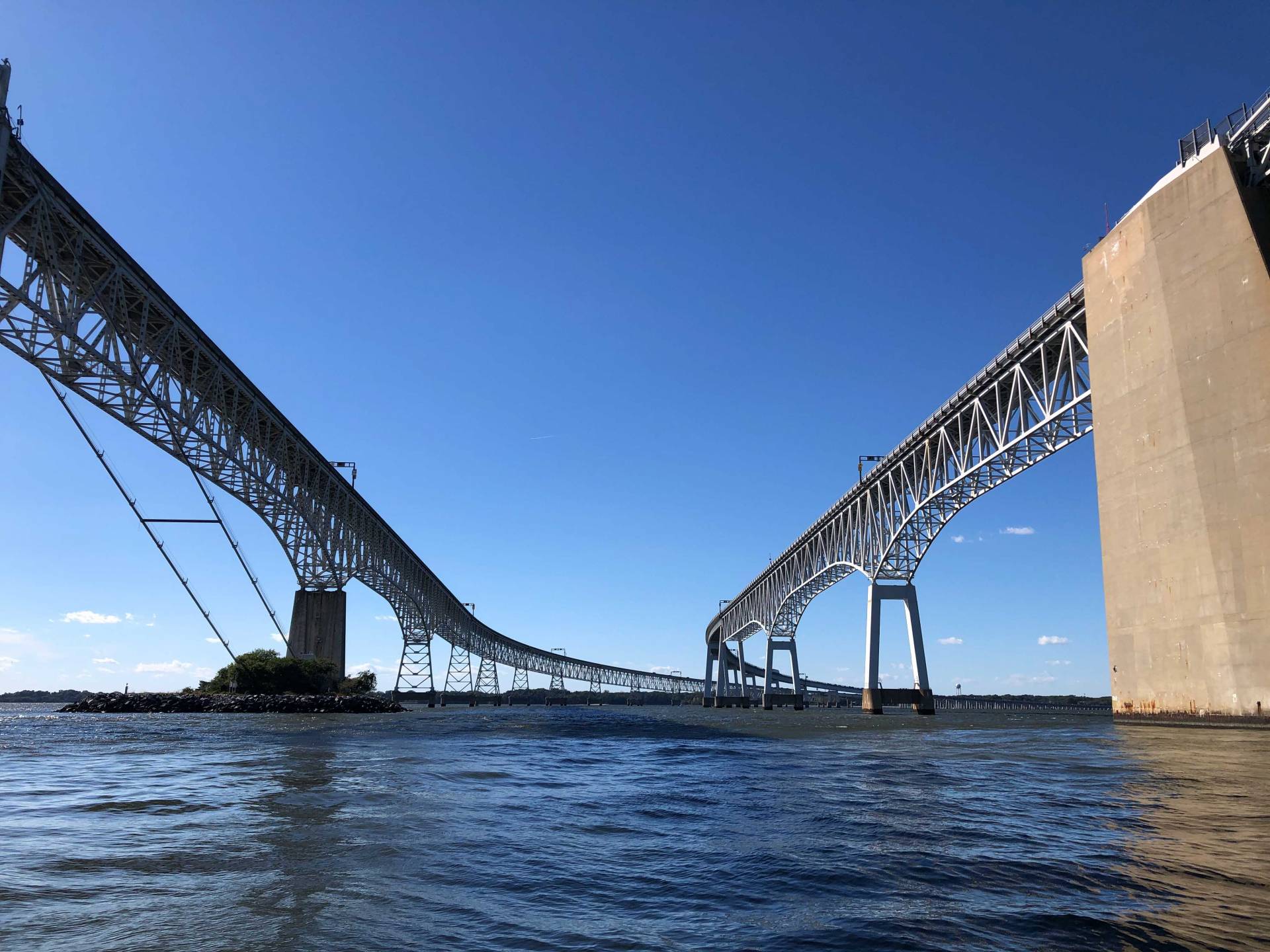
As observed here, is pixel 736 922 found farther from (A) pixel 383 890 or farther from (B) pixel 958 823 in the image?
(B) pixel 958 823

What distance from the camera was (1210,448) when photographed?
25.8 metres

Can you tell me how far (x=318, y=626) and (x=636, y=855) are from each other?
200 ft

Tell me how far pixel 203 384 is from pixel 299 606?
24188mm

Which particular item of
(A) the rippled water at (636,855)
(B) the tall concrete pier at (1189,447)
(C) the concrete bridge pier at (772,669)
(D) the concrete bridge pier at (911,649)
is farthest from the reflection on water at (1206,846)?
(C) the concrete bridge pier at (772,669)

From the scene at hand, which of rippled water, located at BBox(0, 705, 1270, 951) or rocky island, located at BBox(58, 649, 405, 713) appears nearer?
rippled water, located at BBox(0, 705, 1270, 951)

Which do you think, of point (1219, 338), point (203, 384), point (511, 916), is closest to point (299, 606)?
point (203, 384)

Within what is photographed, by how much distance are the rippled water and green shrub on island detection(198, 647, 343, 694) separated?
44547 millimetres

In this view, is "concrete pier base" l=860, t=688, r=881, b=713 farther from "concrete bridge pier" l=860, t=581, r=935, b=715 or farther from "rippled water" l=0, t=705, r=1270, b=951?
"rippled water" l=0, t=705, r=1270, b=951

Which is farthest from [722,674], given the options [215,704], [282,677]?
[215,704]

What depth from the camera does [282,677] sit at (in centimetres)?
5884

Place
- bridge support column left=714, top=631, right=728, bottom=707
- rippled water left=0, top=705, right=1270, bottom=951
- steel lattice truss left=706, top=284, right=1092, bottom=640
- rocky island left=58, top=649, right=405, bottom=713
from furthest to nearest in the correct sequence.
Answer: bridge support column left=714, top=631, right=728, bottom=707 → rocky island left=58, top=649, right=405, bottom=713 → steel lattice truss left=706, top=284, right=1092, bottom=640 → rippled water left=0, top=705, right=1270, bottom=951

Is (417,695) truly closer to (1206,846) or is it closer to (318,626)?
(318,626)

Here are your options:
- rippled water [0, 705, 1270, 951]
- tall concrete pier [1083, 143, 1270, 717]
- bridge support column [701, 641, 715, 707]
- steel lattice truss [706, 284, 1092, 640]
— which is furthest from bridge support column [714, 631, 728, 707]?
rippled water [0, 705, 1270, 951]

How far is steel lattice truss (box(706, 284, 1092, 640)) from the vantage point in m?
39.6
